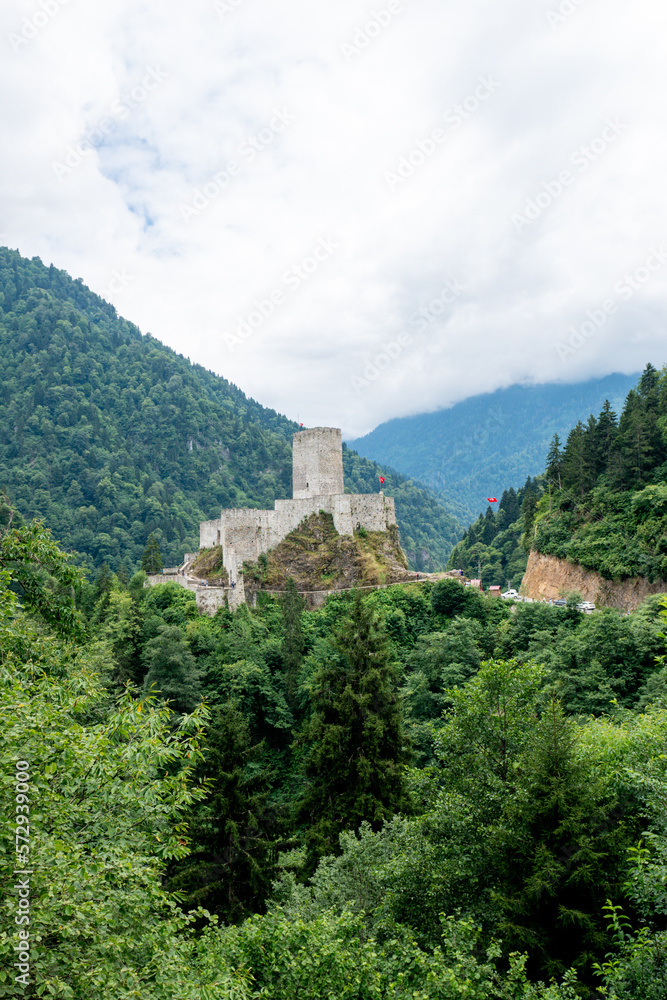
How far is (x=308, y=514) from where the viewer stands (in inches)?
1833

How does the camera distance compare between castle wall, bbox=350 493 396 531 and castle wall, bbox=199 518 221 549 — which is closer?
castle wall, bbox=350 493 396 531

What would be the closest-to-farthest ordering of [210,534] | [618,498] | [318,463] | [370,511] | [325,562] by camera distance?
1. [618,498]
2. [325,562]
3. [370,511]
4. [318,463]
5. [210,534]

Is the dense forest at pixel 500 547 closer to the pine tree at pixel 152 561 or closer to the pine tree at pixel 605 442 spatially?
the pine tree at pixel 605 442

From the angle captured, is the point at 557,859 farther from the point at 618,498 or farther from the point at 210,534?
the point at 210,534

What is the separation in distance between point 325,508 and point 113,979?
40.0 m

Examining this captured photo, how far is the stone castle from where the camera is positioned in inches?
1779

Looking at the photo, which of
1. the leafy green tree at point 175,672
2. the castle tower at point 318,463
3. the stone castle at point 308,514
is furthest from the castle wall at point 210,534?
the leafy green tree at point 175,672

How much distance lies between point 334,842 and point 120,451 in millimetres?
139199

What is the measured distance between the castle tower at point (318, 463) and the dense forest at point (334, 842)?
24.6m

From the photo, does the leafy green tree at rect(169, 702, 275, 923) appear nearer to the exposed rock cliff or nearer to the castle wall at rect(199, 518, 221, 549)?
the exposed rock cliff

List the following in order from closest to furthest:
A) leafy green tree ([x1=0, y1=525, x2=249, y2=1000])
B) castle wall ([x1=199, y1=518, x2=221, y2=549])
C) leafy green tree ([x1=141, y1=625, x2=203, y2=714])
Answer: leafy green tree ([x1=0, y1=525, x2=249, y2=1000]) < leafy green tree ([x1=141, y1=625, x2=203, y2=714]) < castle wall ([x1=199, y1=518, x2=221, y2=549])

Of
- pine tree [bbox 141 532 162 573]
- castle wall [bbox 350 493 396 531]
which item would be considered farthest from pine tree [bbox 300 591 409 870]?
pine tree [bbox 141 532 162 573]

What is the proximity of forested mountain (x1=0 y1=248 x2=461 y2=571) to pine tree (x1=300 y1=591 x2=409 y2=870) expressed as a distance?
99207 millimetres


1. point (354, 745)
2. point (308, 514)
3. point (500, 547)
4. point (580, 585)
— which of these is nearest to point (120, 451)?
point (500, 547)
